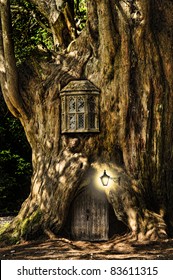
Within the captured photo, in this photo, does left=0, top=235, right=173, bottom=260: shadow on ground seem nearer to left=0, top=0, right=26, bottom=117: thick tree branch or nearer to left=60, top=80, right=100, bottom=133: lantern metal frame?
left=60, top=80, right=100, bottom=133: lantern metal frame

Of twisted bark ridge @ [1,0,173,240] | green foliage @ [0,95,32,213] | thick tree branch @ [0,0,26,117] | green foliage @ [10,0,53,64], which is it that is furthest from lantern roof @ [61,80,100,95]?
green foliage @ [0,95,32,213]

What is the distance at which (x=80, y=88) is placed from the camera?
1122 centimetres

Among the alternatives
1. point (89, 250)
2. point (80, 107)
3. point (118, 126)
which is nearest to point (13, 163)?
point (80, 107)

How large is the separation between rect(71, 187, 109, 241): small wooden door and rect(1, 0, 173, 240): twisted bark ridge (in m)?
0.40

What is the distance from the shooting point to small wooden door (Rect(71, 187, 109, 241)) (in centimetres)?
1142

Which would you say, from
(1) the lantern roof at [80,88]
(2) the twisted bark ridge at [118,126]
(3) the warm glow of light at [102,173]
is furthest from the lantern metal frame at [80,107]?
(3) the warm glow of light at [102,173]

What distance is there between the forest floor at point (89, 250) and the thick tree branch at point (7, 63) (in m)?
3.62

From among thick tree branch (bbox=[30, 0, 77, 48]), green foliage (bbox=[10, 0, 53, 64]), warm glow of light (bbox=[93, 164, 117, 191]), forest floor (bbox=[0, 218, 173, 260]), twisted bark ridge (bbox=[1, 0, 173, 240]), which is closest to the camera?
forest floor (bbox=[0, 218, 173, 260])

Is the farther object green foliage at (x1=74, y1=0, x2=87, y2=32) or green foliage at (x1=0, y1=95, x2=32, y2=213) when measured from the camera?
green foliage at (x1=0, y1=95, x2=32, y2=213)

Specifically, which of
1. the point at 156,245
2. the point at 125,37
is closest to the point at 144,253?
the point at 156,245

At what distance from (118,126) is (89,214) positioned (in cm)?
229

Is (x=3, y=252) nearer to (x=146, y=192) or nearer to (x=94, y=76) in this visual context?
(x=146, y=192)

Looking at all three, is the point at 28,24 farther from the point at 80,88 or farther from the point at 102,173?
the point at 102,173

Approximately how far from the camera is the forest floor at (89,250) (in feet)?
30.7
